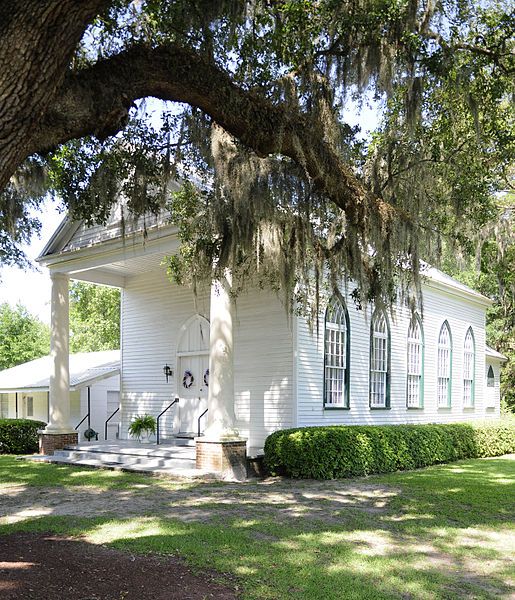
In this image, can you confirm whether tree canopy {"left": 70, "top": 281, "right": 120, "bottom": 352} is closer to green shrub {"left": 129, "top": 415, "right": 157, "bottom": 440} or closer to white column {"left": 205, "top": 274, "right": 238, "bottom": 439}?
green shrub {"left": 129, "top": 415, "right": 157, "bottom": 440}

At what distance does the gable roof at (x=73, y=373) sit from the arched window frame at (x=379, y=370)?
7968 millimetres

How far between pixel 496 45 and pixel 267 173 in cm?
321

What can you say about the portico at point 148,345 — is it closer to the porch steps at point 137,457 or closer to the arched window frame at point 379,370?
the porch steps at point 137,457

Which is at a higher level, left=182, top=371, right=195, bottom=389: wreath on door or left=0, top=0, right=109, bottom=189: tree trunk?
left=0, top=0, right=109, bottom=189: tree trunk

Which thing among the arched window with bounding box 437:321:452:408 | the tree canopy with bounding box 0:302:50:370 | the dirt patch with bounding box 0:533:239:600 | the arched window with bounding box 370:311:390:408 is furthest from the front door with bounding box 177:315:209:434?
the tree canopy with bounding box 0:302:50:370

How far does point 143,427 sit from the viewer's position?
15.5m

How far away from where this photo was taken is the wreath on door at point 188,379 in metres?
15.8

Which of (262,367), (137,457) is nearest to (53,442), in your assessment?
(137,457)

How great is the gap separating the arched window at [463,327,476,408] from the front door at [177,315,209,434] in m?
9.65

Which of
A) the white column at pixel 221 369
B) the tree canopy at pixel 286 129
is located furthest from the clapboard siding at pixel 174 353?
the tree canopy at pixel 286 129

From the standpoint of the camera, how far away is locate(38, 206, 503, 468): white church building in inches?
531

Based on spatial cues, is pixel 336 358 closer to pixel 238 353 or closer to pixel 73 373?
pixel 238 353

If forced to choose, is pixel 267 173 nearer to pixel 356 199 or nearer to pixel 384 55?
pixel 356 199

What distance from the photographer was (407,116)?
25.2ft
